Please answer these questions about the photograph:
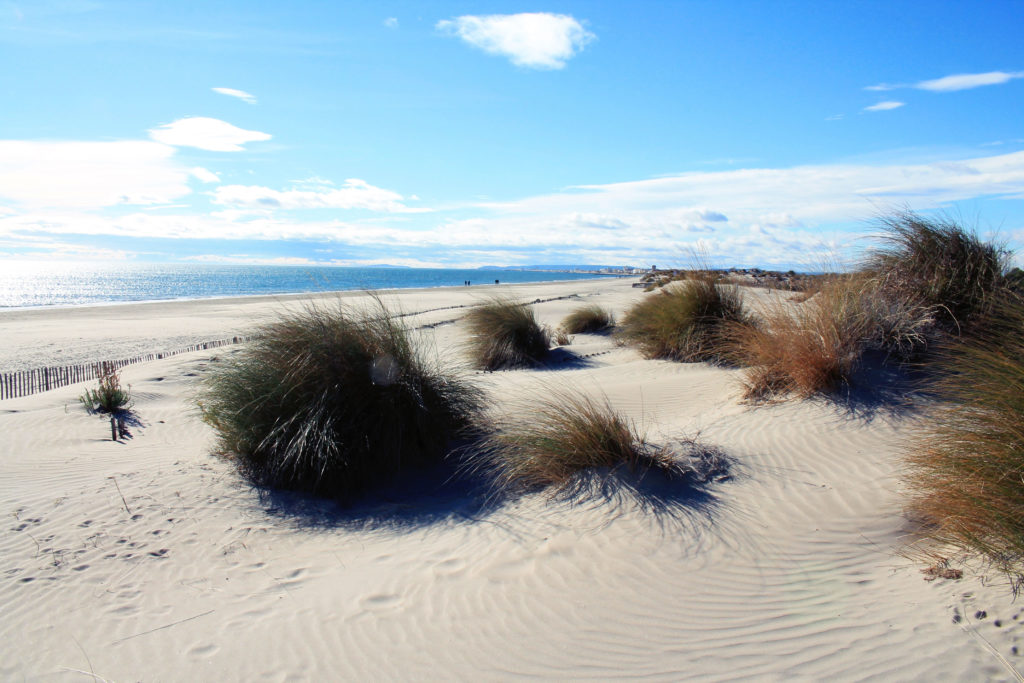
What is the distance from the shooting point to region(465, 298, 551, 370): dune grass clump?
1294cm

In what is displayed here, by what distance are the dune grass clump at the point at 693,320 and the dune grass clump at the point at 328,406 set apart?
6054mm

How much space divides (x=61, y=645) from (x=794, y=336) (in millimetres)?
7455

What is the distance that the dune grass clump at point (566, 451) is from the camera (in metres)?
5.42

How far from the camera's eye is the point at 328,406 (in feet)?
19.8

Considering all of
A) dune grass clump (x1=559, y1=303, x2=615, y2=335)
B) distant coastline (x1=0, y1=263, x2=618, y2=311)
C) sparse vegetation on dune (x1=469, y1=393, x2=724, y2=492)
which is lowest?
sparse vegetation on dune (x1=469, y1=393, x2=724, y2=492)

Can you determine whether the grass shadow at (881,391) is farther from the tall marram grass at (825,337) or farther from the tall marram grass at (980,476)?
the tall marram grass at (980,476)

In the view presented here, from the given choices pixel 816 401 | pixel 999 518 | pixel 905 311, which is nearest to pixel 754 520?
pixel 999 518

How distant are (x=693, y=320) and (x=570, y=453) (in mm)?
7021

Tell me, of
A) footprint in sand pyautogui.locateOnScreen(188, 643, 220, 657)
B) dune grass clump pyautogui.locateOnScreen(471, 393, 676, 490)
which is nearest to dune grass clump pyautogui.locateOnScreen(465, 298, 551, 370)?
dune grass clump pyautogui.locateOnScreen(471, 393, 676, 490)

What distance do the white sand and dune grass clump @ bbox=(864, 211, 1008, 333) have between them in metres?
3.44

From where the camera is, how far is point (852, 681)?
2.96 meters

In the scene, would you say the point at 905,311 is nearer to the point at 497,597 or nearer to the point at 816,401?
the point at 816,401

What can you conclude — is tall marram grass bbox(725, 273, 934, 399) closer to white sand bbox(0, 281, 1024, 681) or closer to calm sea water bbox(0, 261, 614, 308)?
white sand bbox(0, 281, 1024, 681)

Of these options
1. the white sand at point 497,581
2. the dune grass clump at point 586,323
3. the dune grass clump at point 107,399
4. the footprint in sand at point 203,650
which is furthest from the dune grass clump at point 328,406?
the dune grass clump at point 586,323
